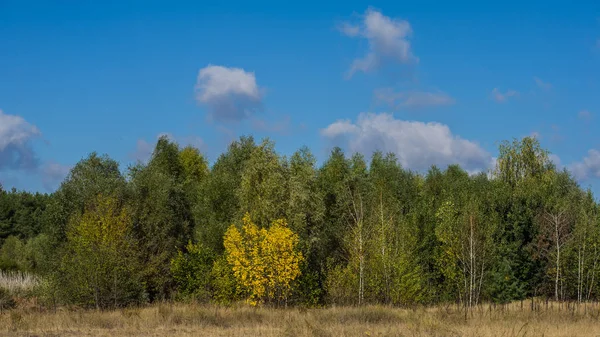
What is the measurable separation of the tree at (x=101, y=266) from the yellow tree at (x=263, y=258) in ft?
26.0

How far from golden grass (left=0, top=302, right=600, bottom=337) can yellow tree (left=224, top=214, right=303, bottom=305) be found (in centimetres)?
1082

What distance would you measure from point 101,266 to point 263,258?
11.0m

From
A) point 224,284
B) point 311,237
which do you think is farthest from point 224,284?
point 311,237

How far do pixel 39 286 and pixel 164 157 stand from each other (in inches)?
1310

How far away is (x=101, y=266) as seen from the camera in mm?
40750

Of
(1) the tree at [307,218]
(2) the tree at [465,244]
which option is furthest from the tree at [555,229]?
(1) the tree at [307,218]

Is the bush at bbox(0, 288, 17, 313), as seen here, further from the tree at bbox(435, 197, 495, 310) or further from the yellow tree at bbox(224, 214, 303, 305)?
the tree at bbox(435, 197, 495, 310)

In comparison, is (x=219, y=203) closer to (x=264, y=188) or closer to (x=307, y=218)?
(x=307, y=218)

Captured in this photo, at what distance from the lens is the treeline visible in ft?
142

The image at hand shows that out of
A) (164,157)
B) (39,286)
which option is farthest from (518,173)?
(39,286)

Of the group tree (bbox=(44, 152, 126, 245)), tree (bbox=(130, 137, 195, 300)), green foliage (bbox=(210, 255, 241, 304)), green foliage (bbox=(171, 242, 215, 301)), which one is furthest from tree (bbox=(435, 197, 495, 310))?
tree (bbox=(44, 152, 126, 245))

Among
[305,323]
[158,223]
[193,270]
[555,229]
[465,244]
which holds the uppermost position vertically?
[158,223]

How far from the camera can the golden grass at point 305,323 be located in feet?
80.6

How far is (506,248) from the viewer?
58969 mm
